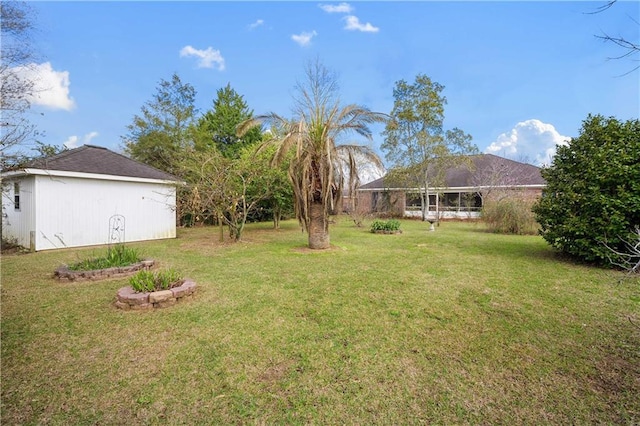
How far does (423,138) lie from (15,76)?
64.9 feet

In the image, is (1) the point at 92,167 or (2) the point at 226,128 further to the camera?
(2) the point at 226,128

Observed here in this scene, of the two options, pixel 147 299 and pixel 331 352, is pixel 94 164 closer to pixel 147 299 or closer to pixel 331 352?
pixel 147 299

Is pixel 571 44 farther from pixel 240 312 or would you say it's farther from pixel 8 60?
pixel 8 60

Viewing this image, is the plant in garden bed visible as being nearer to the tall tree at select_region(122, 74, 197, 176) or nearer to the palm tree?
the palm tree

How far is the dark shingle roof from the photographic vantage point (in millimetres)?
9288

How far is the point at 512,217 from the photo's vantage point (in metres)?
13.0

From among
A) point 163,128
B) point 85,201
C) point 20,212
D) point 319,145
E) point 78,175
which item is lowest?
point 20,212

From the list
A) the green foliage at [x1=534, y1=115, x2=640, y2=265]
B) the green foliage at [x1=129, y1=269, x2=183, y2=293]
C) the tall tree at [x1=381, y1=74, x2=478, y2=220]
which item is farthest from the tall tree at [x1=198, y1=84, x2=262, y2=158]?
the green foliage at [x1=534, y1=115, x2=640, y2=265]

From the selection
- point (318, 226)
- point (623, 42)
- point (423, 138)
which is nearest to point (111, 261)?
point (318, 226)

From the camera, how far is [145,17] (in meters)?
8.35

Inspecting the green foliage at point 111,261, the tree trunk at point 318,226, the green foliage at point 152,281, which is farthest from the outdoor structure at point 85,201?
the green foliage at point 152,281

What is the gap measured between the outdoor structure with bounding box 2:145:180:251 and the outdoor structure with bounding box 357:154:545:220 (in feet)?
39.5

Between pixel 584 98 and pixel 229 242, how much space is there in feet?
38.7

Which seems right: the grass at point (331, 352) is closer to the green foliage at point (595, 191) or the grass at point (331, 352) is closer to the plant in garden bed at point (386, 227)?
the green foliage at point (595, 191)
